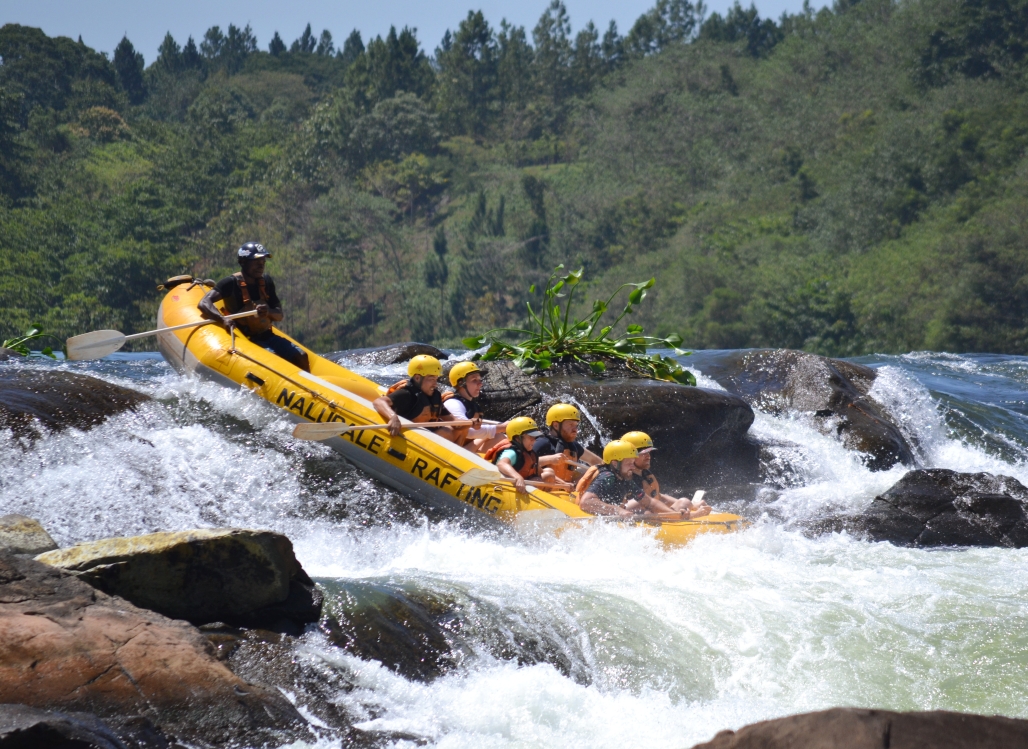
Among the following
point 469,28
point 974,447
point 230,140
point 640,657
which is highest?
point 469,28

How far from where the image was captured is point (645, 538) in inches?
242

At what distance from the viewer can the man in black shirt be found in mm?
7902

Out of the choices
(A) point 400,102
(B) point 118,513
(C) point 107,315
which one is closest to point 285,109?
(A) point 400,102

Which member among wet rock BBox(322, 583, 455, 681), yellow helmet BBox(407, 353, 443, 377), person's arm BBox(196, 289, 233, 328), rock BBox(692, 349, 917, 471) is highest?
person's arm BBox(196, 289, 233, 328)

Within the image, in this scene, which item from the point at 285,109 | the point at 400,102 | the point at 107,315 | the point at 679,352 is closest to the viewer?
the point at 679,352

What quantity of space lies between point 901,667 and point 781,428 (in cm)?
498

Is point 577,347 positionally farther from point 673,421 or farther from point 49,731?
point 49,731

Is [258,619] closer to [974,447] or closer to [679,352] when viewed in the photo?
[679,352]

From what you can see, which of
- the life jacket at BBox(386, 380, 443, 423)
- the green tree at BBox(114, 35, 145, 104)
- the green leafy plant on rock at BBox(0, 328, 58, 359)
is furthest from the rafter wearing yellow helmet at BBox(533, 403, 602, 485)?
the green tree at BBox(114, 35, 145, 104)

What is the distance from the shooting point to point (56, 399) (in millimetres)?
6574

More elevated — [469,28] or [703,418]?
[469,28]

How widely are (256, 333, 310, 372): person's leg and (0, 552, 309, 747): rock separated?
4.26 metres

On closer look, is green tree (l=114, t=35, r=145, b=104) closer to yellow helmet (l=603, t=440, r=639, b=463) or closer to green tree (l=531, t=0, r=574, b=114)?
green tree (l=531, t=0, r=574, b=114)

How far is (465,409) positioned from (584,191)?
120ft
